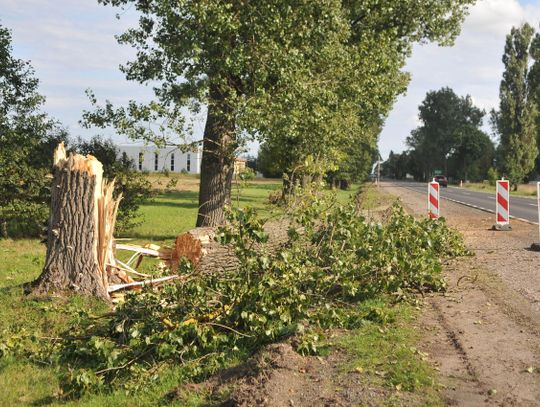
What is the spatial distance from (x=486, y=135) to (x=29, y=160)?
110282 millimetres

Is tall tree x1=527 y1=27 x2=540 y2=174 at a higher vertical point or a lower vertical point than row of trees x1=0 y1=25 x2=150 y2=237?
higher

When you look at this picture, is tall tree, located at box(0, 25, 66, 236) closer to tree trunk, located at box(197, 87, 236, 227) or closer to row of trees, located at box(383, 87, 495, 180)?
tree trunk, located at box(197, 87, 236, 227)


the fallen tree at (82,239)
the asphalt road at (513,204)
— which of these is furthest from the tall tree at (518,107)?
the fallen tree at (82,239)

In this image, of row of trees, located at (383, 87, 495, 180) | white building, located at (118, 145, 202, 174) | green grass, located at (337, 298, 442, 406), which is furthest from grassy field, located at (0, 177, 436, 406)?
row of trees, located at (383, 87, 495, 180)

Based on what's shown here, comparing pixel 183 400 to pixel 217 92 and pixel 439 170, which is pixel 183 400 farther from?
pixel 439 170

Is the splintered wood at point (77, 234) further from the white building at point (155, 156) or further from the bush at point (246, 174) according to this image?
the white building at point (155, 156)

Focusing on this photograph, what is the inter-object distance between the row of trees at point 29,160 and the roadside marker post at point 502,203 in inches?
345

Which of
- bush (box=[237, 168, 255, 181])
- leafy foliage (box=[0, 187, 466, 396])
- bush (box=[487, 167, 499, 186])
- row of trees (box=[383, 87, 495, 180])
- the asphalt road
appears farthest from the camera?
row of trees (box=[383, 87, 495, 180])

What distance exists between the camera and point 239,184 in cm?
858

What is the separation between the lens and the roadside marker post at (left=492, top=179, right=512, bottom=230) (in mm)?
15516

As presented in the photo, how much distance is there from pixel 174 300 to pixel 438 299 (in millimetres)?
3236

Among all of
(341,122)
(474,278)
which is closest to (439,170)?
(341,122)

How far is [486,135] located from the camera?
116m

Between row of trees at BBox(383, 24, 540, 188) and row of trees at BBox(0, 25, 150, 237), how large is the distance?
58463 millimetres
